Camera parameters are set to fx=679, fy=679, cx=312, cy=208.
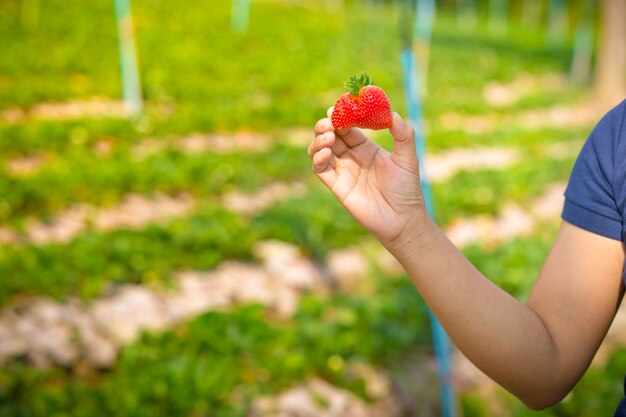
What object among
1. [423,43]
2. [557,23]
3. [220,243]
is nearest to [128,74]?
[220,243]

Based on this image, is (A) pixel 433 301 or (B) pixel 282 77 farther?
(B) pixel 282 77

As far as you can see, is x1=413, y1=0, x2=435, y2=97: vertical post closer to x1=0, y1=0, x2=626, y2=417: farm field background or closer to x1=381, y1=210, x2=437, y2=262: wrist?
x1=0, y1=0, x2=626, y2=417: farm field background

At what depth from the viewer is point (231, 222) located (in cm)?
432

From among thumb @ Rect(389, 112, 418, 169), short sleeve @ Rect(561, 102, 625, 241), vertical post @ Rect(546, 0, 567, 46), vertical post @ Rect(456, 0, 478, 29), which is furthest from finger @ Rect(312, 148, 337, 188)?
vertical post @ Rect(456, 0, 478, 29)

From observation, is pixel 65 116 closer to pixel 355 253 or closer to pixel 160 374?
pixel 355 253

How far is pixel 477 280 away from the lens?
1178 mm

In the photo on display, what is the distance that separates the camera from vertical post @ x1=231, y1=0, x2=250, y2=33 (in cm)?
1298

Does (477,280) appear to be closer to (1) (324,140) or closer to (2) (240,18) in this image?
(1) (324,140)

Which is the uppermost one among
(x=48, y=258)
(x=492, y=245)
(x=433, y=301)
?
(x=433, y=301)

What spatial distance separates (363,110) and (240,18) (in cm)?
1305

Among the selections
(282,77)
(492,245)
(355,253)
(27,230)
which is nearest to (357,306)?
(355,253)

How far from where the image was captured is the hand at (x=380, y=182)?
44.5 inches

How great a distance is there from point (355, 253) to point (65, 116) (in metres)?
3.81

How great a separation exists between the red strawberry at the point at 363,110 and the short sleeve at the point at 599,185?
13.8 inches
